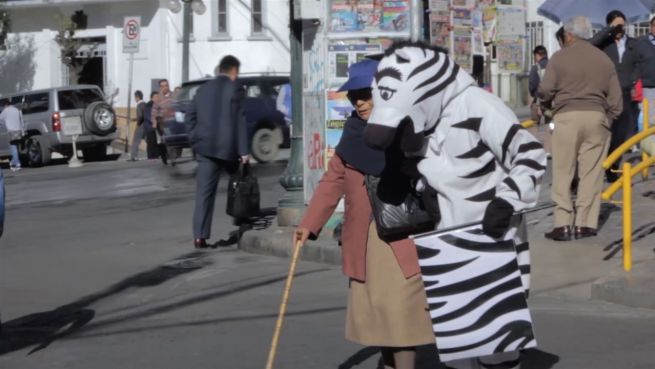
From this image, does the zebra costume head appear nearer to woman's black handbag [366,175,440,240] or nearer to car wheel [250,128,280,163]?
woman's black handbag [366,175,440,240]

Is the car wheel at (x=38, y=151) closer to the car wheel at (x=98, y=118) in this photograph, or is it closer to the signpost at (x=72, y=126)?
the signpost at (x=72, y=126)

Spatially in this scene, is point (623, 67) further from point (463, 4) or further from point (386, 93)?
point (386, 93)

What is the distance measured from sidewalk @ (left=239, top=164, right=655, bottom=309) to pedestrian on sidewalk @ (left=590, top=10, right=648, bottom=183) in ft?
2.22

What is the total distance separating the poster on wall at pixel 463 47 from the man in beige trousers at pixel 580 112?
101 cm

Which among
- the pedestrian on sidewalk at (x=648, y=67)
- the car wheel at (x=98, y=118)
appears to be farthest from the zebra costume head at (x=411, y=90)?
the car wheel at (x=98, y=118)

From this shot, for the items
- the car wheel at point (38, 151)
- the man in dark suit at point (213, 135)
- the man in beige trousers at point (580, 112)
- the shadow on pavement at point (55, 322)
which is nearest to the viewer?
the shadow on pavement at point (55, 322)

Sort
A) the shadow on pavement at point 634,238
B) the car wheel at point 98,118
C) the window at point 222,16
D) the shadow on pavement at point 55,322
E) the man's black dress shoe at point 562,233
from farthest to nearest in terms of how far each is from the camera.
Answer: the window at point 222,16
the car wheel at point 98,118
the man's black dress shoe at point 562,233
the shadow on pavement at point 634,238
the shadow on pavement at point 55,322

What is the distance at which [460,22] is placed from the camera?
11680 millimetres

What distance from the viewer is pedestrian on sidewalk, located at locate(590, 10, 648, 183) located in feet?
44.8

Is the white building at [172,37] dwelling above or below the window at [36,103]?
above

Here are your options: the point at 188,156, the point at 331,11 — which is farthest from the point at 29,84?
the point at 331,11

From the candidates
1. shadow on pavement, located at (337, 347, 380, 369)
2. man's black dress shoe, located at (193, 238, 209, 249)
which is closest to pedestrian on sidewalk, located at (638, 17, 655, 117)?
man's black dress shoe, located at (193, 238, 209, 249)

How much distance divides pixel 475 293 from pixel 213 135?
7.18m

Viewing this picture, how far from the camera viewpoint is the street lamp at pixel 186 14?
3778 centimetres
